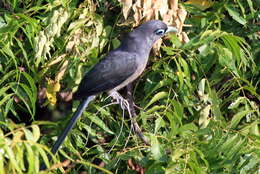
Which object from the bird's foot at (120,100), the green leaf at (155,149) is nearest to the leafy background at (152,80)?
the green leaf at (155,149)

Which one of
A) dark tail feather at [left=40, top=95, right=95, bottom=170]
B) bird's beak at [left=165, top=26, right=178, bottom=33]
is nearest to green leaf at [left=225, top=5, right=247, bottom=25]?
bird's beak at [left=165, top=26, right=178, bottom=33]

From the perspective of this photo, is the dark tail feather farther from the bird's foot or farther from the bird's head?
the bird's head

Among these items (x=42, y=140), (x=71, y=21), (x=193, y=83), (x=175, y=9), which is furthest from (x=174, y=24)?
(x=42, y=140)

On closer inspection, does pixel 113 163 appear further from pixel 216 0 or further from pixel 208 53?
pixel 216 0

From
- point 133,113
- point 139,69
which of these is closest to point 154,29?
point 139,69

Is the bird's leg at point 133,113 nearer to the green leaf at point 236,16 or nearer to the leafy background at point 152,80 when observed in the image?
the leafy background at point 152,80

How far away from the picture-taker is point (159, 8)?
5301 mm

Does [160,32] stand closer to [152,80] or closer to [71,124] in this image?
[152,80]

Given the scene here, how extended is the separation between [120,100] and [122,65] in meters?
0.33

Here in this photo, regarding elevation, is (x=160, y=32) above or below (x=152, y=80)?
above

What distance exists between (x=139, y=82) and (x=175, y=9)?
0.87 m

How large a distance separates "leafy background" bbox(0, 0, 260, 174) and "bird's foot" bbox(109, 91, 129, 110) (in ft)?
0.39

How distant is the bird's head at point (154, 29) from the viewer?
537cm

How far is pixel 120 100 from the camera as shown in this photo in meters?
5.54
